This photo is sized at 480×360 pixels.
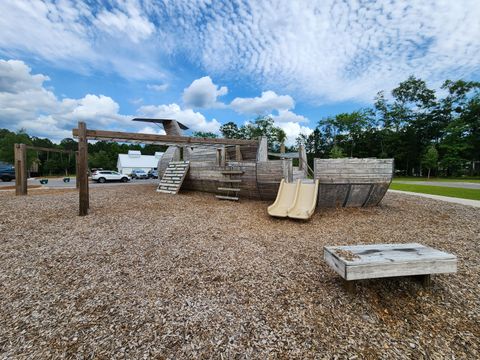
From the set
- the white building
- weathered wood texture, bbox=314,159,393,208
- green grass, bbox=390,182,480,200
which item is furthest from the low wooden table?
the white building

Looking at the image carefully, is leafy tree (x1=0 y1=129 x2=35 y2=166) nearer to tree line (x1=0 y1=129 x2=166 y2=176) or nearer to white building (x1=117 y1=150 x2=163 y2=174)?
tree line (x1=0 y1=129 x2=166 y2=176)

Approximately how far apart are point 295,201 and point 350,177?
6.02 ft

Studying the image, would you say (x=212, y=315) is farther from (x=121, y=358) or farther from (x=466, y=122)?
(x=466, y=122)

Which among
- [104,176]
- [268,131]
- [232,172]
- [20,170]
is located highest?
[268,131]

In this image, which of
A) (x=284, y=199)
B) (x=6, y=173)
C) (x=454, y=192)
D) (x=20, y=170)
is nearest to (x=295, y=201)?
(x=284, y=199)

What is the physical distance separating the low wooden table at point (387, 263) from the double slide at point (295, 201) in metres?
2.93

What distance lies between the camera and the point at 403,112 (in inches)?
1548

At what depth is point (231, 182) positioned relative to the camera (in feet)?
29.4

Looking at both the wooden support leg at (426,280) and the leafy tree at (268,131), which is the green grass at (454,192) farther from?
the leafy tree at (268,131)

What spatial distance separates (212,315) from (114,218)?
4.89m

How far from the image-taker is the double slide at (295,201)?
5855 mm

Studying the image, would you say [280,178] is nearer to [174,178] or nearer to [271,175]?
[271,175]

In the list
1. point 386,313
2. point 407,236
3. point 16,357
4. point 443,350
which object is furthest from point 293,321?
point 407,236

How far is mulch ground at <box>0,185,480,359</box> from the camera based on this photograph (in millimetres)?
1884
